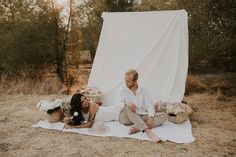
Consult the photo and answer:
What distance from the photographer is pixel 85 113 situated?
192 inches

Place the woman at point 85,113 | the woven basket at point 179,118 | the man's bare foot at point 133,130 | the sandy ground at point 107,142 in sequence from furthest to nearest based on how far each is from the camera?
the woven basket at point 179,118 → the woman at point 85,113 → the man's bare foot at point 133,130 → the sandy ground at point 107,142

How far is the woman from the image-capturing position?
4.71 m

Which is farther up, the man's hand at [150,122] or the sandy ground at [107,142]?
the man's hand at [150,122]

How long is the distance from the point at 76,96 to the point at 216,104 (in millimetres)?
2880

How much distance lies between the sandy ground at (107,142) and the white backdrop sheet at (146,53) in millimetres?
721

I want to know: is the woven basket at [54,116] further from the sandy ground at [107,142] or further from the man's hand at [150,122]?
the man's hand at [150,122]

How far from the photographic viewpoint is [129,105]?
4.49 meters

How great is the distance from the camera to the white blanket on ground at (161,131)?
14.2 feet

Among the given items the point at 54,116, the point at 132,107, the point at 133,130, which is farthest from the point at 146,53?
the point at 54,116

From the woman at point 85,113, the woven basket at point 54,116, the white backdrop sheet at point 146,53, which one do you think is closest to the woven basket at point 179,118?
the white backdrop sheet at point 146,53

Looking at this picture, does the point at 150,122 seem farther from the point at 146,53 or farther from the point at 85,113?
the point at 146,53

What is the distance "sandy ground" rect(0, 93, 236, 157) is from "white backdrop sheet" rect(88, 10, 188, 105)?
0.72 metres

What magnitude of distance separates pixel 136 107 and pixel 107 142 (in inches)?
24.5

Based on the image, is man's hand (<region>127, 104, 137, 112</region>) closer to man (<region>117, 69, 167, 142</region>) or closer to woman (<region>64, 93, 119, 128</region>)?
man (<region>117, 69, 167, 142</region>)
